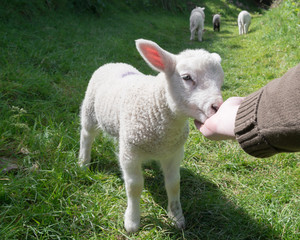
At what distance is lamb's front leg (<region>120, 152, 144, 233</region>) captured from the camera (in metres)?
2.14

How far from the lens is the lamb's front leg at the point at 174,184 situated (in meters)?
2.27

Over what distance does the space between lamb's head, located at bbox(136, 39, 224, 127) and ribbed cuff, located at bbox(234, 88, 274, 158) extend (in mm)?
258

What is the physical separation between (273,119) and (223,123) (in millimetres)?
331

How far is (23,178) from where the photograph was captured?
2.24m

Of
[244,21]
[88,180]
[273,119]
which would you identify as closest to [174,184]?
[88,180]

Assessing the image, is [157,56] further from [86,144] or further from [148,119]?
[86,144]

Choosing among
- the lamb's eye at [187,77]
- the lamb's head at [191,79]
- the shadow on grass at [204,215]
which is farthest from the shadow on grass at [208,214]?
the lamb's eye at [187,77]

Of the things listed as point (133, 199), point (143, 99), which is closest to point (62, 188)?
point (133, 199)

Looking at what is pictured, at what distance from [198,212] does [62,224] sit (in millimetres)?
1132

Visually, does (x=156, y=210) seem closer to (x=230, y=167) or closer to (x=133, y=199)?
(x=133, y=199)

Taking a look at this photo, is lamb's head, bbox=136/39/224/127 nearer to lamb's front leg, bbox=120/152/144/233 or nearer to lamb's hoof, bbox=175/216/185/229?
lamb's front leg, bbox=120/152/144/233

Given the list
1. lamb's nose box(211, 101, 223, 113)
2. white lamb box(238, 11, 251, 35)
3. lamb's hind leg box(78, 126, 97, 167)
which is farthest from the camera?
white lamb box(238, 11, 251, 35)

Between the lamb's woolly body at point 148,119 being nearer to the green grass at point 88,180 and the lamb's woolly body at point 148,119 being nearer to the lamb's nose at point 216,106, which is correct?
the lamb's nose at point 216,106


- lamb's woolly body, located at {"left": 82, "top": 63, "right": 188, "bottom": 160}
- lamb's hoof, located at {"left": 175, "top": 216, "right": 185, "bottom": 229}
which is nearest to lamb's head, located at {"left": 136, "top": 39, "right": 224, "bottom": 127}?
lamb's woolly body, located at {"left": 82, "top": 63, "right": 188, "bottom": 160}
